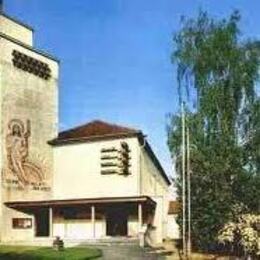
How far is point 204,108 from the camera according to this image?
159ft

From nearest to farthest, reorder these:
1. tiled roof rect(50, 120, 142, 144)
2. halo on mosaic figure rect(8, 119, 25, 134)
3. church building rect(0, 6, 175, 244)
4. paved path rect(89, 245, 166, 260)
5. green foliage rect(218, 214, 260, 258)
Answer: paved path rect(89, 245, 166, 260) → green foliage rect(218, 214, 260, 258) → church building rect(0, 6, 175, 244) → halo on mosaic figure rect(8, 119, 25, 134) → tiled roof rect(50, 120, 142, 144)

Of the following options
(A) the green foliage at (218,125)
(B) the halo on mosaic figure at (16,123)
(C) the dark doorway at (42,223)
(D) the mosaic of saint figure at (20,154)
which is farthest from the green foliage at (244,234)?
(B) the halo on mosaic figure at (16,123)

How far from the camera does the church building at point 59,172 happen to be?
5184cm

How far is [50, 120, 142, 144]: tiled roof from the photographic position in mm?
53219

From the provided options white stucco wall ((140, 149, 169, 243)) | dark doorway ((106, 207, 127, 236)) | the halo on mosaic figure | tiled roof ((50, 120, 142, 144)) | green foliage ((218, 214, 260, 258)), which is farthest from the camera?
tiled roof ((50, 120, 142, 144))

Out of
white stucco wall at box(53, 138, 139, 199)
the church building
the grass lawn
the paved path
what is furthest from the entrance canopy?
the grass lawn

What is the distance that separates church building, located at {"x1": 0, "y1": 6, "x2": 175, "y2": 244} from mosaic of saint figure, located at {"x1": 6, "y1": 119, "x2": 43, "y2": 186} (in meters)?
0.07

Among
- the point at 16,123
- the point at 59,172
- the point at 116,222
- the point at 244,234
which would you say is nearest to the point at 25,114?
the point at 16,123

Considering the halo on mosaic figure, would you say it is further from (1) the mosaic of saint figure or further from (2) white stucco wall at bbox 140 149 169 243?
(2) white stucco wall at bbox 140 149 169 243

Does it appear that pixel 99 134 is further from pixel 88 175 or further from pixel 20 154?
pixel 20 154

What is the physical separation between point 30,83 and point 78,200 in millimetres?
10229

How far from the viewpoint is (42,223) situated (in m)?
55.8

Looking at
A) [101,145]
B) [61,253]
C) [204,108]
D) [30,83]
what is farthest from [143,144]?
[61,253]

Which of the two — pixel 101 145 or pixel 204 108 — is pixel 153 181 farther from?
pixel 204 108
